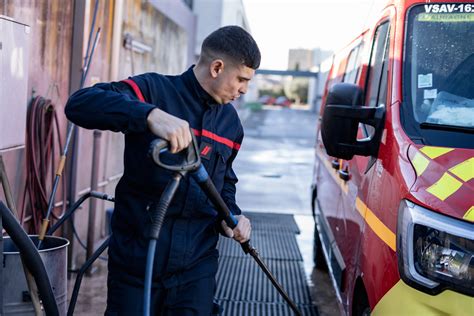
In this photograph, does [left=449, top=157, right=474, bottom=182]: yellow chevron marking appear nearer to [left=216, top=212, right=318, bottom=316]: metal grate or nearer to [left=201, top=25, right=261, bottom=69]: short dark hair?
[left=201, top=25, right=261, bottom=69]: short dark hair

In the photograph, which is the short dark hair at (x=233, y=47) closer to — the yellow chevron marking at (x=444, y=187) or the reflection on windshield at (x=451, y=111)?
the yellow chevron marking at (x=444, y=187)

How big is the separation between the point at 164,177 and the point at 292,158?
56.9ft

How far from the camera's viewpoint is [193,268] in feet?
9.49

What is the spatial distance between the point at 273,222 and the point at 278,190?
3.51 m

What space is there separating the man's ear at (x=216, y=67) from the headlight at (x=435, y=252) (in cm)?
93

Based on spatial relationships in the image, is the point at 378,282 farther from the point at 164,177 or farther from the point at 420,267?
the point at 164,177

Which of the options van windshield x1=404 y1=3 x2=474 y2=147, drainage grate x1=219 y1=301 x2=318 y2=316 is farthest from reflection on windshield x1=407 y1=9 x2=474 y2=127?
drainage grate x1=219 y1=301 x2=318 y2=316

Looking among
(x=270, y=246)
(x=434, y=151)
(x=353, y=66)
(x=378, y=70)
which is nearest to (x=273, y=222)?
(x=270, y=246)

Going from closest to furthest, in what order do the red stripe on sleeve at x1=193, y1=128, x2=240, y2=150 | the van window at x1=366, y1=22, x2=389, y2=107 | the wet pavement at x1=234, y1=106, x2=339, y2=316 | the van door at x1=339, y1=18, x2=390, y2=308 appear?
the red stripe on sleeve at x1=193, y1=128, x2=240, y2=150 → the van door at x1=339, y1=18, x2=390, y2=308 → the van window at x1=366, y1=22, x2=389, y2=107 → the wet pavement at x1=234, y1=106, x2=339, y2=316

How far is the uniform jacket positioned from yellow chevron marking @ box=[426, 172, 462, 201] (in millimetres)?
854

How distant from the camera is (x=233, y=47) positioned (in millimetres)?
2816

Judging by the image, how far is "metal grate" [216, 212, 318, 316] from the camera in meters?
5.64

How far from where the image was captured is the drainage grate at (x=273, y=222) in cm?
888

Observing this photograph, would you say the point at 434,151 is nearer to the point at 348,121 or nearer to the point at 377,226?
the point at 377,226
